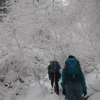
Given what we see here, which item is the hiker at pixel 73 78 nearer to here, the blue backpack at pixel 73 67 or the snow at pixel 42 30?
the blue backpack at pixel 73 67

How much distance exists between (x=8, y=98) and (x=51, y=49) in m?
2.99

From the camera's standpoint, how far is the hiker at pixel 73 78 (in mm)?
2836

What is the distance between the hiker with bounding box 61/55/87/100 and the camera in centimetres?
284

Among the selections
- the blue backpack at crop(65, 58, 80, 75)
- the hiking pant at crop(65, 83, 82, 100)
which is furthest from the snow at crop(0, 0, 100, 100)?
the blue backpack at crop(65, 58, 80, 75)

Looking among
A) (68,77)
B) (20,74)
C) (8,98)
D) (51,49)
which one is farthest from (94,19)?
(8,98)

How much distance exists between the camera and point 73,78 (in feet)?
9.42

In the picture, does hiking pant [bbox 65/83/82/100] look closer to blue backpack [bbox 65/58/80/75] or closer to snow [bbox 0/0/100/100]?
blue backpack [bbox 65/58/80/75]

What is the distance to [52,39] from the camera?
17.3 feet

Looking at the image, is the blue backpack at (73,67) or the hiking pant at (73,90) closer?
the blue backpack at (73,67)

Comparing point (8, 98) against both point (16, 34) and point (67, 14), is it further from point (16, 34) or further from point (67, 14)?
point (67, 14)

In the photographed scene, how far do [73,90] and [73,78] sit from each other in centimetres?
36

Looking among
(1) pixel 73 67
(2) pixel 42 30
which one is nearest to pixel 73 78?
(1) pixel 73 67

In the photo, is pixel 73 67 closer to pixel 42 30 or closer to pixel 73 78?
pixel 73 78

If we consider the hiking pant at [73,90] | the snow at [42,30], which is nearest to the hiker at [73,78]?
the hiking pant at [73,90]
